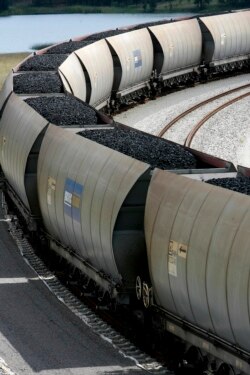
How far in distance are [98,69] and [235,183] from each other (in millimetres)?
31775

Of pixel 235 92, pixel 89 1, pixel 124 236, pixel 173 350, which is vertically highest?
pixel 124 236

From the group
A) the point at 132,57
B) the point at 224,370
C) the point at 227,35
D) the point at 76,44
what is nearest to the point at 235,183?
the point at 224,370

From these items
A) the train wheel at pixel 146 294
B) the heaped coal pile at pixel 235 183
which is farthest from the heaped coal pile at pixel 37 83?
the heaped coal pile at pixel 235 183

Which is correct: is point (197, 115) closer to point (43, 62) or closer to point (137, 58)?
point (137, 58)

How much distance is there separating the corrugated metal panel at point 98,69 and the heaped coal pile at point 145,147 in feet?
72.6

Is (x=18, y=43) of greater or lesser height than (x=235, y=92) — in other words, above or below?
below

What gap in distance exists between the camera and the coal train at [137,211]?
15797mm

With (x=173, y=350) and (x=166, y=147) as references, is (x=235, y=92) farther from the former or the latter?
(x=173, y=350)

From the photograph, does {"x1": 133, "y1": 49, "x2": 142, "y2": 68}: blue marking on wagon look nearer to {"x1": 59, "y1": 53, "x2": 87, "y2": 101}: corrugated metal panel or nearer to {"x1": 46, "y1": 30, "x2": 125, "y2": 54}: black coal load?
{"x1": 46, "y1": 30, "x2": 125, "y2": 54}: black coal load

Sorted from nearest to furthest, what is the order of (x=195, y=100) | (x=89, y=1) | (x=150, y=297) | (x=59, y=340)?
(x=150, y=297) → (x=59, y=340) → (x=195, y=100) → (x=89, y=1)

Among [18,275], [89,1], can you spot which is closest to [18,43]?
[89,1]

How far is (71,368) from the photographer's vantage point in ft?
63.2

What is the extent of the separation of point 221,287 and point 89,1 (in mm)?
158607

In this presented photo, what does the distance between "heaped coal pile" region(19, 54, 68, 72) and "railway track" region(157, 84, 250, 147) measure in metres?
5.69
